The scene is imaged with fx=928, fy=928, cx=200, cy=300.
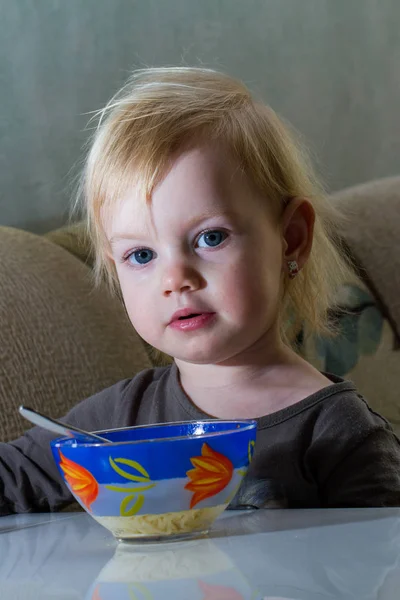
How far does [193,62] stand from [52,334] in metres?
1.11

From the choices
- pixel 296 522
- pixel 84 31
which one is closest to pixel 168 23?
pixel 84 31

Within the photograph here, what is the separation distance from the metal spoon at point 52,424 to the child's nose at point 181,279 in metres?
0.20

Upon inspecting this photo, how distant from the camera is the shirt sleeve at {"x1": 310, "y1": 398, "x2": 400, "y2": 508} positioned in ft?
2.56

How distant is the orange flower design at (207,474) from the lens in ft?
1.95

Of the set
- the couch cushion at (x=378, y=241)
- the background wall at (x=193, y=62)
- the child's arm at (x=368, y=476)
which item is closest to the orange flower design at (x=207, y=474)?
the child's arm at (x=368, y=476)

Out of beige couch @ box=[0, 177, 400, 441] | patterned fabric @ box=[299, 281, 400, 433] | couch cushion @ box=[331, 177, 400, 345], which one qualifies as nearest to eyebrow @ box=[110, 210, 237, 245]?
beige couch @ box=[0, 177, 400, 441]

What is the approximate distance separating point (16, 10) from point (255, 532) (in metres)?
1.65

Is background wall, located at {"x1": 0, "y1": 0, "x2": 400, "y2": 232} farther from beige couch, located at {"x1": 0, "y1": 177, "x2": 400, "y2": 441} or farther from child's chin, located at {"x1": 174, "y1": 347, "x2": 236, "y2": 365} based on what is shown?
child's chin, located at {"x1": 174, "y1": 347, "x2": 236, "y2": 365}

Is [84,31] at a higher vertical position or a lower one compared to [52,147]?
higher

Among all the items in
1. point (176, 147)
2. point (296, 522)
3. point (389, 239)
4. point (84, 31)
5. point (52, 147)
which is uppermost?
point (84, 31)

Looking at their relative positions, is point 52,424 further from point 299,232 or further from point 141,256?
point 299,232

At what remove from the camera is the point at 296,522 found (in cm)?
64

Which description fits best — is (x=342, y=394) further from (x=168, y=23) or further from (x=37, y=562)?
(x=168, y=23)

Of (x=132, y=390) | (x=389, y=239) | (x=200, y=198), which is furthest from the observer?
(x=389, y=239)
